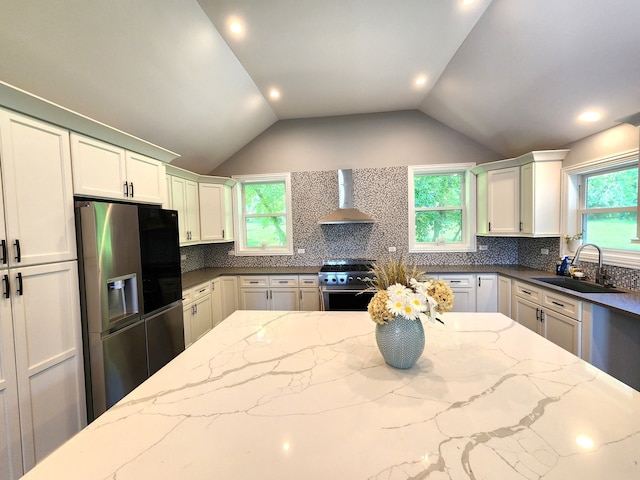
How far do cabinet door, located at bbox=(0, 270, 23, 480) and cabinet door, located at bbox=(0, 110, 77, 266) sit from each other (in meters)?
0.20

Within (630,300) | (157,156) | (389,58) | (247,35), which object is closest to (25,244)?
(157,156)

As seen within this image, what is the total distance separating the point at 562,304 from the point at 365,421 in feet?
8.14

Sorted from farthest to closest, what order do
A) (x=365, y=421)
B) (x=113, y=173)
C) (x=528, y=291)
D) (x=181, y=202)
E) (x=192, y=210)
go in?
(x=192, y=210), (x=181, y=202), (x=528, y=291), (x=113, y=173), (x=365, y=421)

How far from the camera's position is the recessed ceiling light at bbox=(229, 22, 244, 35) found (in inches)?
82.7

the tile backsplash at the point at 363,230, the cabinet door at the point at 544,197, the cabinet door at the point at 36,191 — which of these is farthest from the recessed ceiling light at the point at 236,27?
the cabinet door at the point at 544,197

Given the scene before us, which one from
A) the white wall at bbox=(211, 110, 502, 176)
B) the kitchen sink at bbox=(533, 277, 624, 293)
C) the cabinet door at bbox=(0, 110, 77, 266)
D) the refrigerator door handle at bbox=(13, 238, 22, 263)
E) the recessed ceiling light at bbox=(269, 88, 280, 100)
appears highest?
the recessed ceiling light at bbox=(269, 88, 280, 100)

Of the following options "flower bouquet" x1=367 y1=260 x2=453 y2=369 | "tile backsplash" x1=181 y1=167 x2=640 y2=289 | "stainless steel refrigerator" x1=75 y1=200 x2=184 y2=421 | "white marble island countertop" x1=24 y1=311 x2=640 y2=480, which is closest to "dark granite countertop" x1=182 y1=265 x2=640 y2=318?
"tile backsplash" x1=181 y1=167 x2=640 y2=289

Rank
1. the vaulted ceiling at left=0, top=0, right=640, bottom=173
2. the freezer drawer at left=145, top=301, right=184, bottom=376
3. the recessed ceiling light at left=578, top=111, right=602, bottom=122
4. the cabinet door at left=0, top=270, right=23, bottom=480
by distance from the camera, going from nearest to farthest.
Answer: the cabinet door at left=0, top=270, right=23, bottom=480, the vaulted ceiling at left=0, top=0, right=640, bottom=173, the freezer drawer at left=145, top=301, right=184, bottom=376, the recessed ceiling light at left=578, top=111, right=602, bottom=122

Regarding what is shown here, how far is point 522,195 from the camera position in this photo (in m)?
3.10

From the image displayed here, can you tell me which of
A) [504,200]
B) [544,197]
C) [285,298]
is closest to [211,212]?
[285,298]

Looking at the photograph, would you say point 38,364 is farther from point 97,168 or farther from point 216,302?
point 216,302

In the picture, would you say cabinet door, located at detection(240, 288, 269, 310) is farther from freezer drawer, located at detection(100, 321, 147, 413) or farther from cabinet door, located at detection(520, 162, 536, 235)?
cabinet door, located at detection(520, 162, 536, 235)

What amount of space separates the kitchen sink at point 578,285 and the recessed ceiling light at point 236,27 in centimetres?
361

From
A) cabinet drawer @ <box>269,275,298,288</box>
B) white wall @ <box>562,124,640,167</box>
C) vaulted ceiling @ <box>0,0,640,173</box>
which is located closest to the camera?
vaulted ceiling @ <box>0,0,640,173</box>
